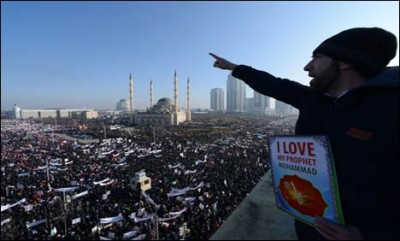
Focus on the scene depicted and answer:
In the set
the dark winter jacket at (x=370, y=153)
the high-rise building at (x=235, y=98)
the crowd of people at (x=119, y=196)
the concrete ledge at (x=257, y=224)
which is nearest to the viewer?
the dark winter jacket at (x=370, y=153)

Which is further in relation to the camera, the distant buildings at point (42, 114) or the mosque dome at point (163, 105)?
the distant buildings at point (42, 114)

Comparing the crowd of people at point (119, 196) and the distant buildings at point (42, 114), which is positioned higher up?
the distant buildings at point (42, 114)

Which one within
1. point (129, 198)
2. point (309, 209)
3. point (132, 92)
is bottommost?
point (129, 198)

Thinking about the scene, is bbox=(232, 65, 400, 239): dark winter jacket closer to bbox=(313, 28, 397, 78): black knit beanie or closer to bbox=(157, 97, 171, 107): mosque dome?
bbox=(313, 28, 397, 78): black knit beanie

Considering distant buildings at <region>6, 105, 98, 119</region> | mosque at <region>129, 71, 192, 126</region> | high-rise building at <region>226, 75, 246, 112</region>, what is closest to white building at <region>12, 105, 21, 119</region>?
distant buildings at <region>6, 105, 98, 119</region>

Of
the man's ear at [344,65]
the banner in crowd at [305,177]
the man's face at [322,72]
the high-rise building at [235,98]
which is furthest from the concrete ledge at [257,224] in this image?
the high-rise building at [235,98]

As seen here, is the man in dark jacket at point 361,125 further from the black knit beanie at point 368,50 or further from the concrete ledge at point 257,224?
the concrete ledge at point 257,224

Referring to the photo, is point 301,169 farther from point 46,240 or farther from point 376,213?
point 46,240

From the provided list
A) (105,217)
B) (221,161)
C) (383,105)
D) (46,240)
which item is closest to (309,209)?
(383,105)
